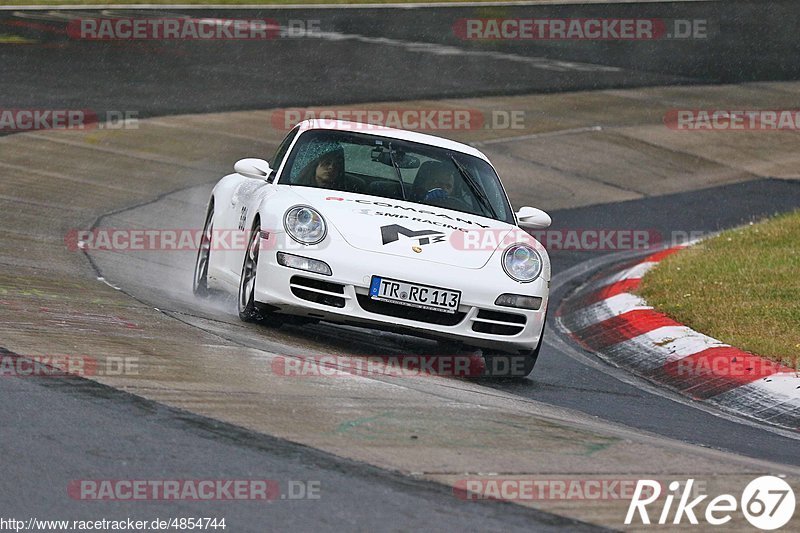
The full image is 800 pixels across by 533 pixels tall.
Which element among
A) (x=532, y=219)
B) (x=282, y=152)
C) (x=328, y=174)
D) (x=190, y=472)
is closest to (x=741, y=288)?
(x=532, y=219)

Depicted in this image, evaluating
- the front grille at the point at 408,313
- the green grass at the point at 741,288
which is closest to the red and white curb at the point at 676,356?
the green grass at the point at 741,288

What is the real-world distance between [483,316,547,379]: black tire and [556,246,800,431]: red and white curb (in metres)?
0.88

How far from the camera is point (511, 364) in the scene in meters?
8.27

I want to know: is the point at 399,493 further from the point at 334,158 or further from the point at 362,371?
the point at 334,158

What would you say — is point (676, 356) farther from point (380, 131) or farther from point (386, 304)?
point (380, 131)

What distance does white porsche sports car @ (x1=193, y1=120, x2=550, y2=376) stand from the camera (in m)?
7.52

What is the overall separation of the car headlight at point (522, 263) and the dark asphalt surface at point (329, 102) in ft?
2.07

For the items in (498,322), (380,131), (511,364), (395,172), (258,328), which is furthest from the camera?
(380,131)

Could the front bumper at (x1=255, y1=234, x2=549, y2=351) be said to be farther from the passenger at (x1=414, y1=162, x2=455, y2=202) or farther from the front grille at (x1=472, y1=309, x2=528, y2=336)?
the passenger at (x1=414, y1=162, x2=455, y2=202)

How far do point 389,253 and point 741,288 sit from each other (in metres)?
3.57

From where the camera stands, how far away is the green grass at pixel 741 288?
8.76m

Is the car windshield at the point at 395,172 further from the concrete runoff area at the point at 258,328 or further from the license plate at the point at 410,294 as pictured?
the license plate at the point at 410,294

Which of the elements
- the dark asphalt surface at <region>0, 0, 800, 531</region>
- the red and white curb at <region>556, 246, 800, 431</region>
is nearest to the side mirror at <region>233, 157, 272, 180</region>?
the dark asphalt surface at <region>0, 0, 800, 531</region>

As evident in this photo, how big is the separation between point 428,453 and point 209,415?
895 millimetres
